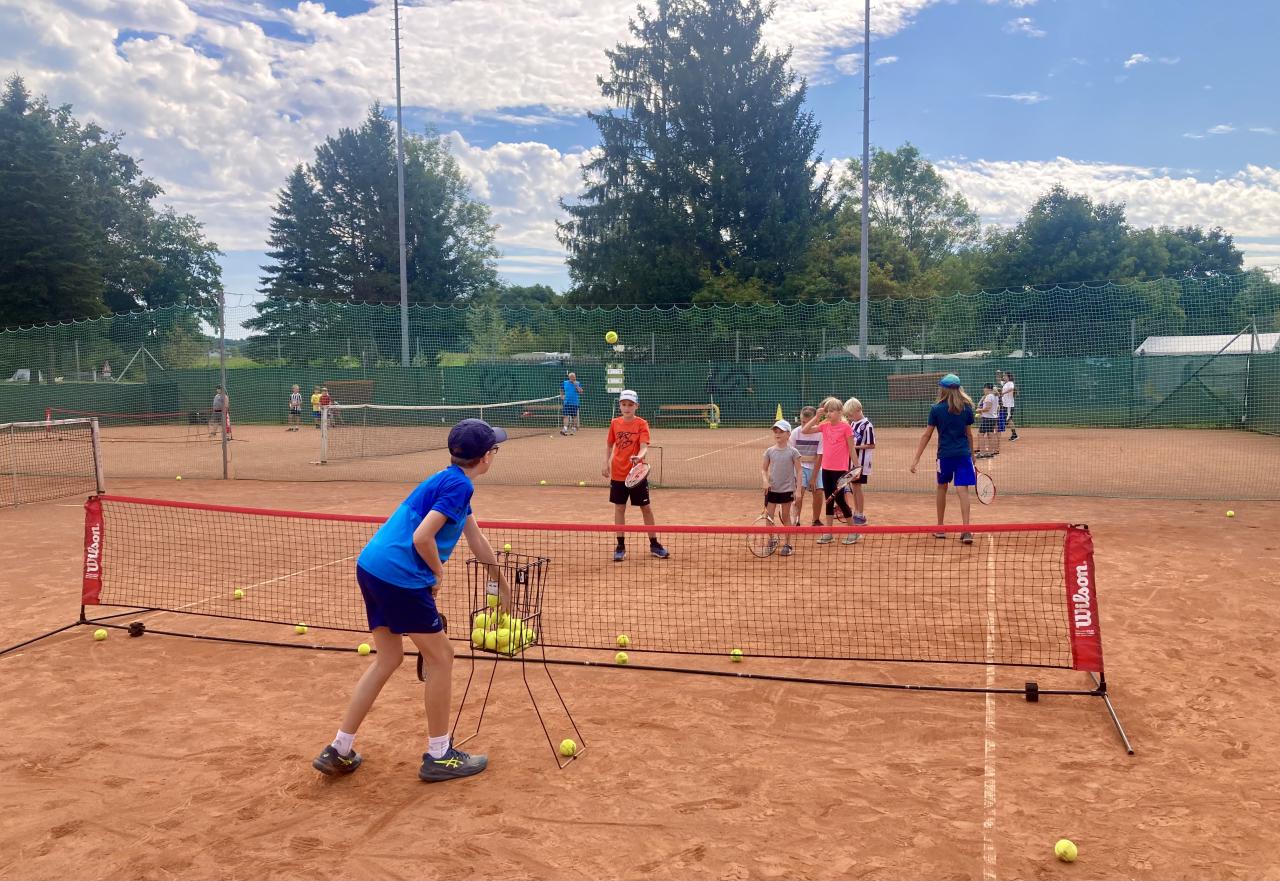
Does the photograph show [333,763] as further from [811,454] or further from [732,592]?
[811,454]

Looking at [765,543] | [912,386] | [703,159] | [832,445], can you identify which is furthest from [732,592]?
[703,159]

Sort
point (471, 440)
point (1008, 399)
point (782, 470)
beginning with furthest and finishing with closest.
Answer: point (1008, 399), point (782, 470), point (471, 440)

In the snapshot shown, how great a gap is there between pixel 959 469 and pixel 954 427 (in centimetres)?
50

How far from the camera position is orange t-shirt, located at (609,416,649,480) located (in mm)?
10289

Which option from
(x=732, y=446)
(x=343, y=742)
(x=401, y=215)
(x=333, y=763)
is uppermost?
(x=401, y=215)

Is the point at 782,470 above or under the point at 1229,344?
under

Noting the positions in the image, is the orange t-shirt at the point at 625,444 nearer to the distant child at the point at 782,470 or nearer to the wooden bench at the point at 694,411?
the distant child at the point at 782,470

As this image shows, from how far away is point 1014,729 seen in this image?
564 cm

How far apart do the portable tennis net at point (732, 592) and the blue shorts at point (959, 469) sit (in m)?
0.83

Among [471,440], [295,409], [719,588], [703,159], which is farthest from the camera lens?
[703,159]

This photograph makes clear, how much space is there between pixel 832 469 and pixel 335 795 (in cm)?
737

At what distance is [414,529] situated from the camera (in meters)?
4.81

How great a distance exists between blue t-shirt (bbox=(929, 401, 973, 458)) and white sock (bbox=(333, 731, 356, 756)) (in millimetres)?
7600

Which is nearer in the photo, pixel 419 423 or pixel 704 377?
pixel 704 377
